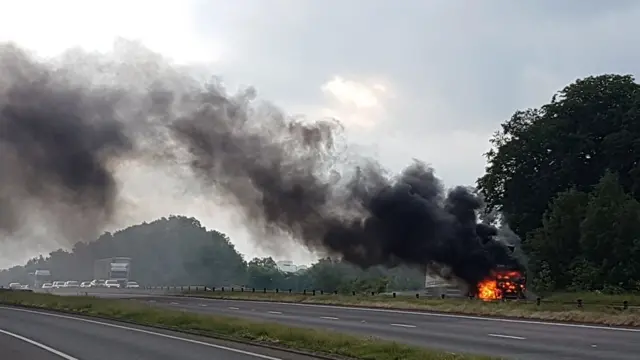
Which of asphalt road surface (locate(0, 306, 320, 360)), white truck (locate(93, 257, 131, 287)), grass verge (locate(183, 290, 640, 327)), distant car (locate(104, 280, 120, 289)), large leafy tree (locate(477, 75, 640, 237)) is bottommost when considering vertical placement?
asphalt road surface (locate(0, 306, 320, 360))

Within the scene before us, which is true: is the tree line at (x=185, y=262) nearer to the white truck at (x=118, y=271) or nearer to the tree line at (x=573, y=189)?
the white truck at (x=118, y=271)

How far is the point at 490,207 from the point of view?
6738 cm

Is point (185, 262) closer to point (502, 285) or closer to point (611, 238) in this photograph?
point (502, 285)

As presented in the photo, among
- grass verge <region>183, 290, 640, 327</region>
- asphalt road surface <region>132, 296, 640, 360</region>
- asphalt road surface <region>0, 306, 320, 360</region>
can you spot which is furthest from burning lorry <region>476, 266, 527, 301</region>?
asphalt road surface <region>0, 306, 320, 360</region>

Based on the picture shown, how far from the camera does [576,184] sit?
6353 cm

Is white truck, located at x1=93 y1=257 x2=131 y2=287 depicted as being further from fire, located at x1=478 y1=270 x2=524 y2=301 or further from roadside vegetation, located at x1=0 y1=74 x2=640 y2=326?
fire, located at x1=478 y1=270 x2=524 y2=301

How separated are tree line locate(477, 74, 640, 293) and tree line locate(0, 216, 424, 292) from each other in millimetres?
34275

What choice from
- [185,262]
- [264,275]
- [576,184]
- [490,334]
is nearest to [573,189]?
[576,184]

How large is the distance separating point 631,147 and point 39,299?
45.4 metres

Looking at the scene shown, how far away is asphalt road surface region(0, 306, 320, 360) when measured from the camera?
20.8m

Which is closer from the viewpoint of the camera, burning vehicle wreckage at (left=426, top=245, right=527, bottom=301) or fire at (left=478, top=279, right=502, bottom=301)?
fire at (left=478, top=279, right=502, bottom=301)

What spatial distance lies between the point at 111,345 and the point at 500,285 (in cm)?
3274

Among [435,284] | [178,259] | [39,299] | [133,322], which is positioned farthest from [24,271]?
[133,322]

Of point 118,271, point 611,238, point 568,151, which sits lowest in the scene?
point 611,238
